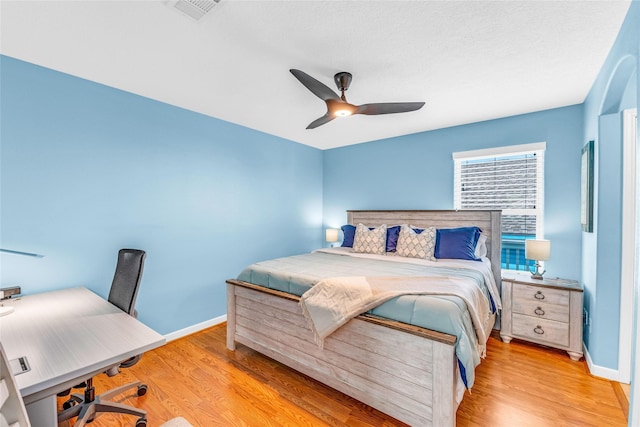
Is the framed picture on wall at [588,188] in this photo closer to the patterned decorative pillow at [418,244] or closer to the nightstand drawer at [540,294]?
the nightstand drawer at [540,294]

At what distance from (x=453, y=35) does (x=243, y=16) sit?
1.32 m

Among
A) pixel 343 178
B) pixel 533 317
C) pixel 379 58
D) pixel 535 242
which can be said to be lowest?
pixel 533 317

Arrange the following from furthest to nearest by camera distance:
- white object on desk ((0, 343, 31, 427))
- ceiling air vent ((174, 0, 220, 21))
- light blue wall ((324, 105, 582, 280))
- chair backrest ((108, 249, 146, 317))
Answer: light blue wall ((324, 105, 582, 280)) → chair backrest ((108, 249, 146, 317)) → ceiling air vent ((174, 0, 220, 21)) → white object on desk ((0, 343, 31, 427))

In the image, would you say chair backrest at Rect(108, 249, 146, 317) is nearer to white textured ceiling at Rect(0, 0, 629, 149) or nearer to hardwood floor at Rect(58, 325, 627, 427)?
hardwood floor at Rect(58, 325, 627, 427)

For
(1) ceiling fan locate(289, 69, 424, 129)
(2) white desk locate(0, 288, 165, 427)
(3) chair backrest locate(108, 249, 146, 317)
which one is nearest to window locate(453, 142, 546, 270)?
(1) ceiling fan locate(289, 69, 424, 129)

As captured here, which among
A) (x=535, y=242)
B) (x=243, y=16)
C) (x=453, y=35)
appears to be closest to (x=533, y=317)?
(x=535, y=242)

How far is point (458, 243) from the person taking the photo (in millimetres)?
3102

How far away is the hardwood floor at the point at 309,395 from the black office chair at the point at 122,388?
0.13 meters

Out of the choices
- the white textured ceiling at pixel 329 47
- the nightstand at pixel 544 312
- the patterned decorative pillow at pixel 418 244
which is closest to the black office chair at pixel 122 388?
the white textured ceiling at pixel 329 47

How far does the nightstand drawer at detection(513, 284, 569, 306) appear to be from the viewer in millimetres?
2628

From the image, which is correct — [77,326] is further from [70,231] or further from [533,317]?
[533,317]

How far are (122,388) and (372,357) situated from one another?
1.77 meters

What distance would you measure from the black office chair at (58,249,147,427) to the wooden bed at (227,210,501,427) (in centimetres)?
96

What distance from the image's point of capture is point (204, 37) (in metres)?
1.87
